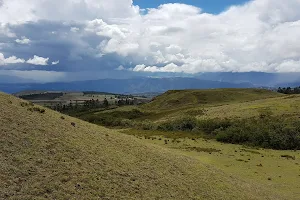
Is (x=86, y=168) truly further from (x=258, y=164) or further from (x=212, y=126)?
(x=212, y=126)

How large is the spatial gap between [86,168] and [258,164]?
95.3ft

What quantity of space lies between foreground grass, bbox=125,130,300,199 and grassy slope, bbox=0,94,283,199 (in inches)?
175

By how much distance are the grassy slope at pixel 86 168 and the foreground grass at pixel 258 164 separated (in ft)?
14.6

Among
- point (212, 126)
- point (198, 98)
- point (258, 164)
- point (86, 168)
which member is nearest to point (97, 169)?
point (86, 168)

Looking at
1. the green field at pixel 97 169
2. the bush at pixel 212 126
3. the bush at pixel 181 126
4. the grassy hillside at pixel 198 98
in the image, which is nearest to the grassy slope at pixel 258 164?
the green field at pixel 97 169

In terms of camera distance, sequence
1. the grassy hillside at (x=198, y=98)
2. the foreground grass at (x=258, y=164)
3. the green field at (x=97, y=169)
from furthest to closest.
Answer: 1. the grassy hillside at (x=198, y=98)
2. the foreground grass at (x=258, y=164)
3. the green field at (x=97, y=169)

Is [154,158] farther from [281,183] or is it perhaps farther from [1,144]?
[281,183]

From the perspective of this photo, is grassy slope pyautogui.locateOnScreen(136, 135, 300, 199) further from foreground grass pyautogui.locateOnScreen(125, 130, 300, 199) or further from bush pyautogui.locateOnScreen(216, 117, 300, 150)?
bush pyautogui.locateOnScreen(216, 117, 300, 150)

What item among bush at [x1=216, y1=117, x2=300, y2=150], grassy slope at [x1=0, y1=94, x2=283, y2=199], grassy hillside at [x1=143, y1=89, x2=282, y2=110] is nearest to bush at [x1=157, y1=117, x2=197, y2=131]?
bush at [x1=216, y1=117, x2=300, y2=150]

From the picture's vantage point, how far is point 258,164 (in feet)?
143

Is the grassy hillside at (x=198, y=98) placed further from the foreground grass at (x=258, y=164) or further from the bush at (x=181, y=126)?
the foreground grass at (x=258, y=164)

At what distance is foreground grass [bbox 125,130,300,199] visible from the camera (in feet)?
112

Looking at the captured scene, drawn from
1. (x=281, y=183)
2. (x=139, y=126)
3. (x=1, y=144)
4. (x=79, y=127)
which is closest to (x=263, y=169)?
(x=281, y=183)

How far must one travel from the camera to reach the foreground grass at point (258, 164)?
34228 millimetres
